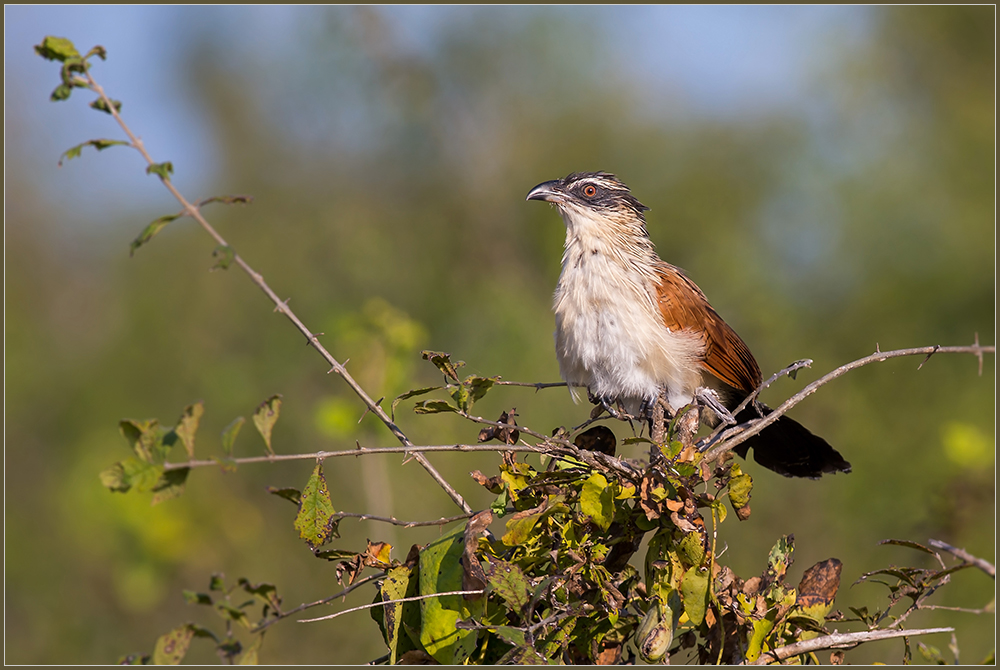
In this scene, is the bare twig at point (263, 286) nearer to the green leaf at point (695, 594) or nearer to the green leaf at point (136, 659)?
the green leaf at point (695, 594)

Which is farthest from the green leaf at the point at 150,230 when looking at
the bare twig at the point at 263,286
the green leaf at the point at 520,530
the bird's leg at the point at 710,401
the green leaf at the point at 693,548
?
the bird's leg at the point at 710,401

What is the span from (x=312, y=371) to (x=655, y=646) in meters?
5.25

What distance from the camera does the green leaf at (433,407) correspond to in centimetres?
172

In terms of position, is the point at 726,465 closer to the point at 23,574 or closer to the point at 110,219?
the point at 23,574

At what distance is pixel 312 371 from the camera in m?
6.47

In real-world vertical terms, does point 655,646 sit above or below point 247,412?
above

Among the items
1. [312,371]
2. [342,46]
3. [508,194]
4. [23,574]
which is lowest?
[23,574]

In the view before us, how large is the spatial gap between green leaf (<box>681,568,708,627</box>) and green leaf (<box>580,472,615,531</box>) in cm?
19

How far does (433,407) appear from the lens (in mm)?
1739

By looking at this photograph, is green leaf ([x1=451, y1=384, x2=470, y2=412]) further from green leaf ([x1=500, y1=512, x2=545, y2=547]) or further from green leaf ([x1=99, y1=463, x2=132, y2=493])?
green leaf ([x1=99, y1=463, x2=132, y2=493])

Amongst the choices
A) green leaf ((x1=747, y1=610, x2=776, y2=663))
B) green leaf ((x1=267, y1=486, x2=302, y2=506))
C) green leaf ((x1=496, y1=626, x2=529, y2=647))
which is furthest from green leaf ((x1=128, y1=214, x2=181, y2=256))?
green leaf ((x1=747, y1=610, x2=776, y2=663))

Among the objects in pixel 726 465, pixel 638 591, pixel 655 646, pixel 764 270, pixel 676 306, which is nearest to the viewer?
pixel 655 646

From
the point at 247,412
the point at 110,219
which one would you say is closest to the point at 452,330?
the point at 247,412

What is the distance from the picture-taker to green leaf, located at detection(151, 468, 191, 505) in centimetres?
148
